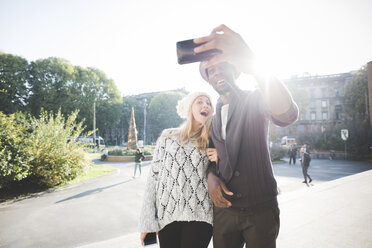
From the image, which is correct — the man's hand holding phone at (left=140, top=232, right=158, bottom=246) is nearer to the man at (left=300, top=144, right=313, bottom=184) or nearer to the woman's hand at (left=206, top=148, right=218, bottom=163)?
the woman's hand at (left=206, top=148, right=218, bottom=163)

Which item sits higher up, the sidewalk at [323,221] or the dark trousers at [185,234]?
the dark trousers at [185,234]

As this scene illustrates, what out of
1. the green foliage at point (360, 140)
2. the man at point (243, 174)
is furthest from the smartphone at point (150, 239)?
the green foliage at point (360, 140)

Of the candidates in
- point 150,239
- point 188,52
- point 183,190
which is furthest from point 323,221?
point 188,52

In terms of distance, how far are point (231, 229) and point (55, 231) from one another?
490cm

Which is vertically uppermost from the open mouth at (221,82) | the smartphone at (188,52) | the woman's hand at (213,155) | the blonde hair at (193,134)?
the smartphone at (188,52)

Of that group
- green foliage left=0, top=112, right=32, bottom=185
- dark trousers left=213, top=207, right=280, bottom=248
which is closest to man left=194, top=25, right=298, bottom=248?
dark trousers left=213, top=207, right=280, bottom=248

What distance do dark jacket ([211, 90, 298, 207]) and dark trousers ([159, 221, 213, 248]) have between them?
2.11ft

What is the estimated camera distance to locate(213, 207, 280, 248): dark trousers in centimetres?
133

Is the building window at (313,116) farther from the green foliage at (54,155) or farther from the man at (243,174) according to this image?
the man at (243,174)

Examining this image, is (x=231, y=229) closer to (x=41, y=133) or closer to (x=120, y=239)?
(x=120, y=239)

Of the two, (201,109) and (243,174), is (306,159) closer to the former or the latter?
(201,109)

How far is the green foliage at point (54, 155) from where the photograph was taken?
8.27 metres

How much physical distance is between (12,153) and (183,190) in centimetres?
796

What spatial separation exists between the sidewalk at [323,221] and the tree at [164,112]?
4234 centimetres
